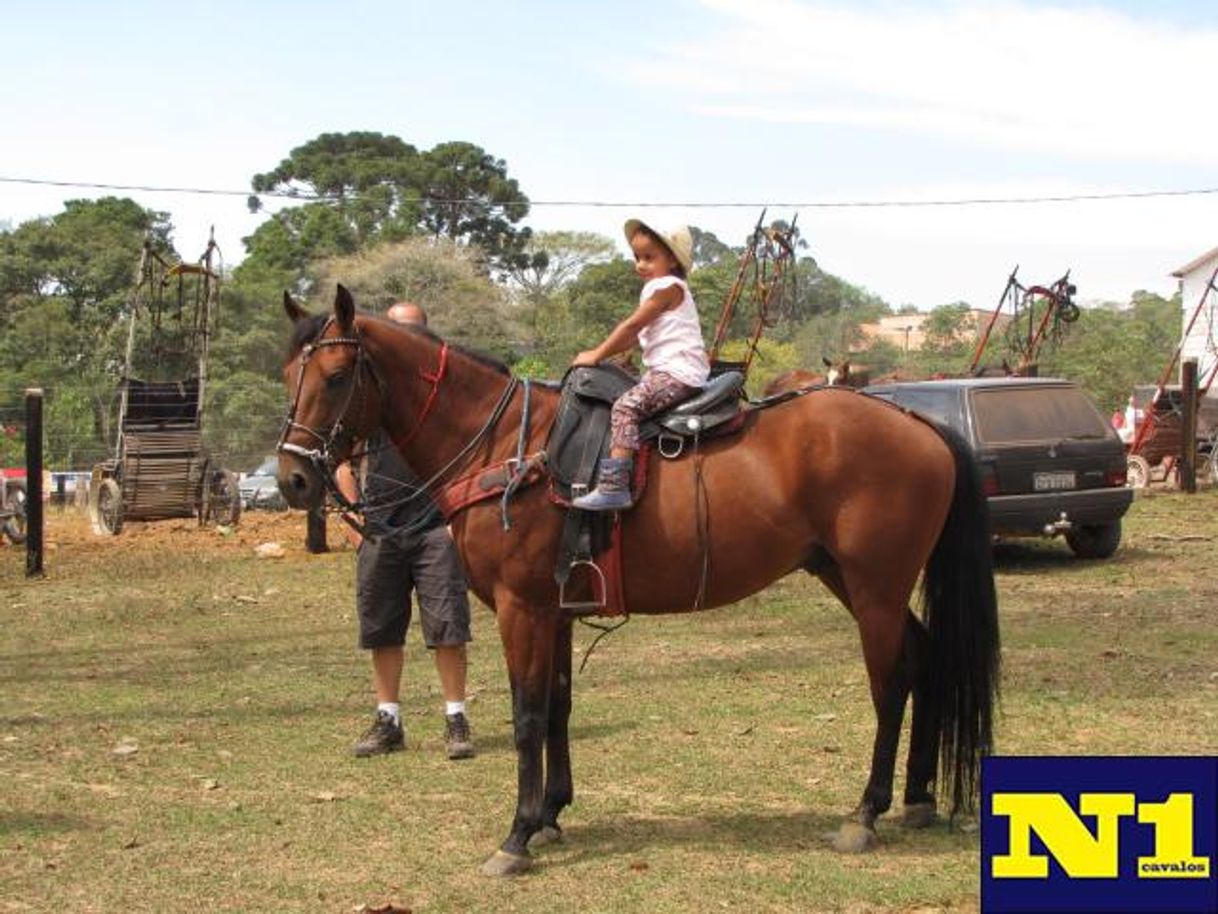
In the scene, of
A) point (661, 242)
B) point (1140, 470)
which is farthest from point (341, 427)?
point (1140, 470)

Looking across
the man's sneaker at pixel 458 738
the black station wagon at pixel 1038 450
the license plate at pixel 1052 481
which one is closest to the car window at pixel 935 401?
the black station wagon at pixel 1038 450

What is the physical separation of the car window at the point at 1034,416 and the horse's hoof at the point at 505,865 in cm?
958

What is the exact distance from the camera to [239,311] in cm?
4822

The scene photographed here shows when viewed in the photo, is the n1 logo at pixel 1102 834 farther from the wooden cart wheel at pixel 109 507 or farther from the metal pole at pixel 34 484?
the wooden cart wheel at pixel 109 507

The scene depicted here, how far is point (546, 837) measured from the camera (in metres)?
5.79

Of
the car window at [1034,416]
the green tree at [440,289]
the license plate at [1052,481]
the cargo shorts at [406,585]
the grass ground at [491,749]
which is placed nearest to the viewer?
the grass ground at [491,749]

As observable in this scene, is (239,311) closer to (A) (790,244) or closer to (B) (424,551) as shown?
(A) (790,244)

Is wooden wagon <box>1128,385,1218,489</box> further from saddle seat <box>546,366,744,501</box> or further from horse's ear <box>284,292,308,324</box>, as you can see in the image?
horse's ear <box>284,292,308,324</box>

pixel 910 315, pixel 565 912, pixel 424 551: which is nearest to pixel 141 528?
pixel 424 551

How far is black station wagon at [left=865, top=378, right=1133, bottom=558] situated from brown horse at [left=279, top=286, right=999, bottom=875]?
25.9 feet

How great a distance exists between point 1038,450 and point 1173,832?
10.5 meters

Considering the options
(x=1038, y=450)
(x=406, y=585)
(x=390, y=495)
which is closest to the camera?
(x=390, y=495)

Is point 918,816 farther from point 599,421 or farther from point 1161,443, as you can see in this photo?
point 1161,443

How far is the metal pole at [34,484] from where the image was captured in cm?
1455
